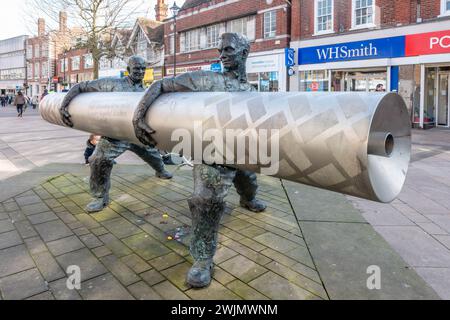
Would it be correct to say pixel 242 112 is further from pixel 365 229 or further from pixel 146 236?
pixel 365 229

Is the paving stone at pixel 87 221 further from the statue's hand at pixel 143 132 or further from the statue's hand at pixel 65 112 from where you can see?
the statue's hand at pixel 143 132

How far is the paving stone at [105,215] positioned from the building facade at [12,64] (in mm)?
64809

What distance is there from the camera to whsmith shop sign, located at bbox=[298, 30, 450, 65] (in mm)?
13875

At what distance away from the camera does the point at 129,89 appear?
430cm

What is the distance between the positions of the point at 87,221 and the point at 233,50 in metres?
2.40

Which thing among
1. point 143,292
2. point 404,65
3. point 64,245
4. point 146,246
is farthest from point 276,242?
point 404,65

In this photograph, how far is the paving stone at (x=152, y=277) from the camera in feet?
8.70

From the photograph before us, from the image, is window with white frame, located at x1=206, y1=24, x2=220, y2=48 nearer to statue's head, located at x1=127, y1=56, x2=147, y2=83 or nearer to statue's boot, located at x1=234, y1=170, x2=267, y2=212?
statue's head, located at x1=127, y1=56, x2=147, y2=83

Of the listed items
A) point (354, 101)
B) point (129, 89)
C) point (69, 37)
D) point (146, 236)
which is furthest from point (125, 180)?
point (69, 37)

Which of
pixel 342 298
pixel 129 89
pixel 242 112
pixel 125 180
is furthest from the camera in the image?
pixel 125 180

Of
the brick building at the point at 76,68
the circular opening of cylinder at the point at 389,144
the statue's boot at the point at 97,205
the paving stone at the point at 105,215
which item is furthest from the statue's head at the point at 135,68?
the brick building at the point at 76,68

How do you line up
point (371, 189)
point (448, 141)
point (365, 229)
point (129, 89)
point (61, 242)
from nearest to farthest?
point (371, 189) < point (61, 242) < point (365, 229) < point (129, 89) < point (448, 141)

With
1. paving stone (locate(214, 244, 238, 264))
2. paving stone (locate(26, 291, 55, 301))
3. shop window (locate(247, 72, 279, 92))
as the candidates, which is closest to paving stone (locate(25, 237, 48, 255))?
paving stone (locate(26, 291, 55, 301))
